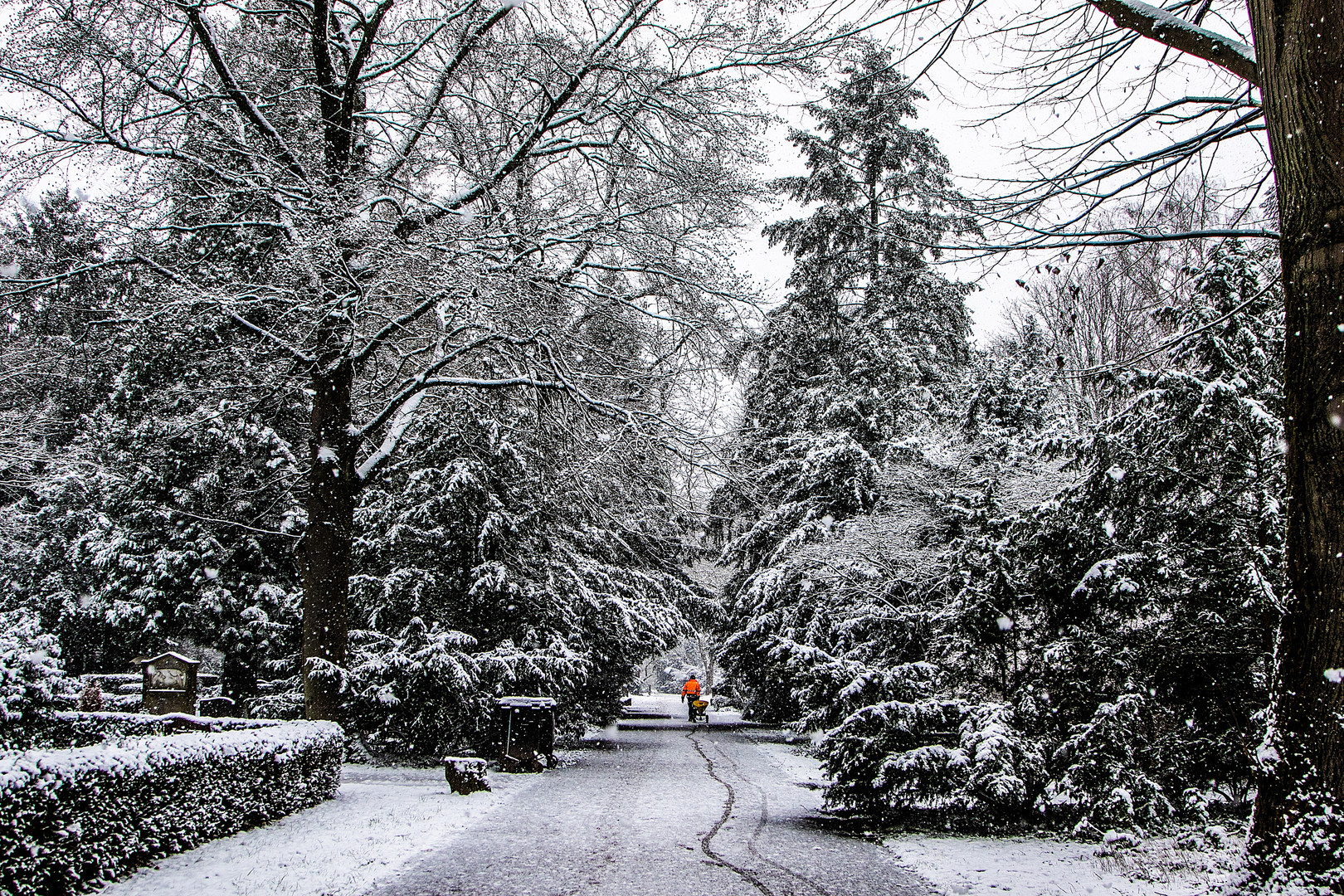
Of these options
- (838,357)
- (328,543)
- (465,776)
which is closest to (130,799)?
(328,543)

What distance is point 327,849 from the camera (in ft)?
23.2

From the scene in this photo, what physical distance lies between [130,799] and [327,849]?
1713 mm

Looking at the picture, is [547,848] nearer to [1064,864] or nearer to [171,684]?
[1064,864]

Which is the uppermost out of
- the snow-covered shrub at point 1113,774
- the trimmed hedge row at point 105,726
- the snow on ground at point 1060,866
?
the snow-covered shrub at point 1113,774

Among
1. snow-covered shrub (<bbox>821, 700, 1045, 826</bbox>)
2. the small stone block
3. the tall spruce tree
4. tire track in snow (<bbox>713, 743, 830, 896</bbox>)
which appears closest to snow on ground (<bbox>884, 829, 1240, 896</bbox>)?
snow-covered shrub (<bbox>821, 700, 1045, 826</bbox>)

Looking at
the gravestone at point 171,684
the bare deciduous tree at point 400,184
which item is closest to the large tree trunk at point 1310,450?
the bare deciduous tree at point 400,184

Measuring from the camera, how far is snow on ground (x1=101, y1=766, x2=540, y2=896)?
574cm

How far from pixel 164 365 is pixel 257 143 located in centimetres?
961

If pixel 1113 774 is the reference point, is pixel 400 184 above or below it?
above

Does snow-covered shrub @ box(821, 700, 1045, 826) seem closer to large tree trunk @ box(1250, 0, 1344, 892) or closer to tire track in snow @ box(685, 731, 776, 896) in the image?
tire track in snow @ box(685, 731, 776, 896)

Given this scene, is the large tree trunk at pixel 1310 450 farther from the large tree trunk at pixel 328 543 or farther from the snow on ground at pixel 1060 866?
the large tree trunk at pixel 328 543

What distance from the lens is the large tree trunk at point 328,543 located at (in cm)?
1048

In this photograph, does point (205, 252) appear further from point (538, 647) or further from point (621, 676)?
point (621, 676)

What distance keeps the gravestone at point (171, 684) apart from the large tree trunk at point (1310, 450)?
13.2 m
